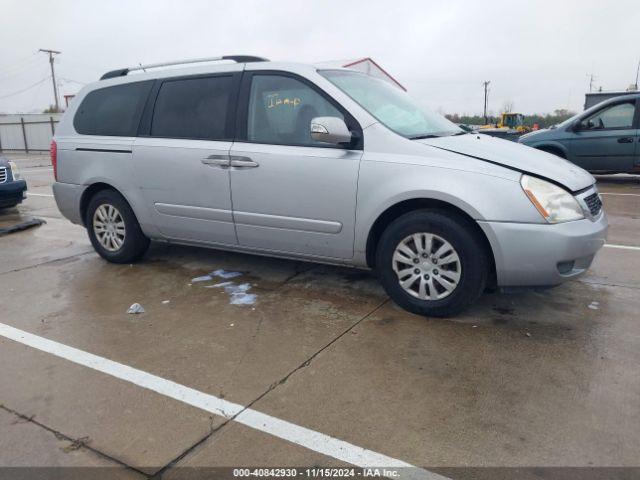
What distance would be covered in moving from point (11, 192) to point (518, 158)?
7888 millimetres

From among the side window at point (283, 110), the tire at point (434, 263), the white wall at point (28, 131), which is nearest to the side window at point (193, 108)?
the side window at point (283, 110)

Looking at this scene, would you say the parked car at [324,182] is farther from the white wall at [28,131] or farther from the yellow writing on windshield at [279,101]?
the white wall at [28,131]

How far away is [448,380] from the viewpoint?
9.49ft

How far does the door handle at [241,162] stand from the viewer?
4.16m

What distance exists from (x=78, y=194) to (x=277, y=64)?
2.58m

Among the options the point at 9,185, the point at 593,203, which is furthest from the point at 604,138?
the point at 9,185

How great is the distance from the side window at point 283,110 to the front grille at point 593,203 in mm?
1867

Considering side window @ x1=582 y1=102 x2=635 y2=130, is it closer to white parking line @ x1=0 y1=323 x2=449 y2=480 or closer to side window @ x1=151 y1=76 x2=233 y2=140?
side window @ x1=151 y1=76 x2=233 y2=140

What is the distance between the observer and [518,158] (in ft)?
11.9

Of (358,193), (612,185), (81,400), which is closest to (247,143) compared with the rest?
(358,193)

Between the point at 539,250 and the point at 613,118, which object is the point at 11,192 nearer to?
the point at 539,250

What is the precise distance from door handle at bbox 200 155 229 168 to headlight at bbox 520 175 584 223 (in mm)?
2320

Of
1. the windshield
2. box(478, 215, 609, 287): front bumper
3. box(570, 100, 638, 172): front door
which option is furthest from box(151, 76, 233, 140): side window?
box(570, 100, 638, 172): front door

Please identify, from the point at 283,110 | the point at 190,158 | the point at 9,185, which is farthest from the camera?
the point at 9,185
